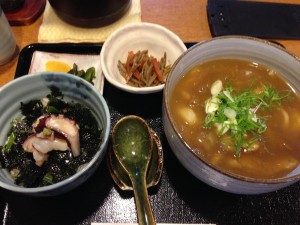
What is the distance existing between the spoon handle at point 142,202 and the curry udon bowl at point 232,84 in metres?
0.17

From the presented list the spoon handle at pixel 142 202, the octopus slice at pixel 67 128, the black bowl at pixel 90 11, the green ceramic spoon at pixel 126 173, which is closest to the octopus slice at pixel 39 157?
the octopus slice at pixel 67 128

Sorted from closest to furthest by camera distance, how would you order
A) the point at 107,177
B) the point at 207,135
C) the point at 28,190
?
the point at 28,190
the point at 207,135
the point at 107,177

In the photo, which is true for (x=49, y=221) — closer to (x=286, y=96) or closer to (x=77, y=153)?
(x=77, y=153)

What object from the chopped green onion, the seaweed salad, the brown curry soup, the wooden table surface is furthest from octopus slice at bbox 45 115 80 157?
the wooden table surface

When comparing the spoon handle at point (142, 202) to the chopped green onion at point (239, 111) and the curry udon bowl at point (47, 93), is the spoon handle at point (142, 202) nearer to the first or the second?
the curry udon bowl at point (47, 93)

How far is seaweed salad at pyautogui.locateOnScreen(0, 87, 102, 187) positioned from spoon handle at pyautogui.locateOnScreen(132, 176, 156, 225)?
21 centimetres

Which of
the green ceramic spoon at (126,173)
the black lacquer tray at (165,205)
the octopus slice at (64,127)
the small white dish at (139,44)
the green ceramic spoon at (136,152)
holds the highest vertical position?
the octopus slice at (64,127)

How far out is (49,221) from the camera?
108 cm

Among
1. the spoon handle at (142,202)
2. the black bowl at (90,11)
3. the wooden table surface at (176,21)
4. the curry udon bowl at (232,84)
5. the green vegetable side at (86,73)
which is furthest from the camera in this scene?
the wooden table surface at (176,21)

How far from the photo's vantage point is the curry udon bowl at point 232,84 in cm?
90

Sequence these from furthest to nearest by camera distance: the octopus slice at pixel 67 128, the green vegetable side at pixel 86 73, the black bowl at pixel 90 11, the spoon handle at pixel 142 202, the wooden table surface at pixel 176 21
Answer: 1. the wooden table surface at pixel 176 21
2. the black bowl at pixel 90 11
3. the green vegetable side at pixel 86 73
4. the octopus slice at pixel 67 128
5. the spoon handle at pixel 142 202

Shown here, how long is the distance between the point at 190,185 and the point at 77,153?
459 mm

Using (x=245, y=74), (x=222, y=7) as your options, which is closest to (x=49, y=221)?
(x=245, y=74)

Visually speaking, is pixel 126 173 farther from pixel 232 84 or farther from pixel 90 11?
pixel 90 11
